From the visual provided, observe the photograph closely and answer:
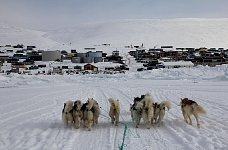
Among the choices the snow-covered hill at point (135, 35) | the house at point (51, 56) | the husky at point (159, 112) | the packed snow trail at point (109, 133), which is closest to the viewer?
the packed snow trail at point (109, 133)

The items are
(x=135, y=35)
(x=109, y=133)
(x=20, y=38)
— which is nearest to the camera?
(x=109, y=133)

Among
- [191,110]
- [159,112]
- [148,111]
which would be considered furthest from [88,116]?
[191,110]

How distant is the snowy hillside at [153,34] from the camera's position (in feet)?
506

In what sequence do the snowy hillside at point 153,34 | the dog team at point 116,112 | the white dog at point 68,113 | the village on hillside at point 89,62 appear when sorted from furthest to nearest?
the snowy hillside at point 153,34 → the village on hillside at point 89,62 → the white dog at point 68,113 → the dog team at point 116,112

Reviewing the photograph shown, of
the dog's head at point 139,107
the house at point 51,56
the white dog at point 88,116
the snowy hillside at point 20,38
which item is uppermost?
A: the snowy hillside at point 20,38

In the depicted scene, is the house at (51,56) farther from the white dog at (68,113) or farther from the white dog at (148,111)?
the white dog at (148,111)

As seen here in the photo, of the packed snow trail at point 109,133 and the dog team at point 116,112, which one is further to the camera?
the dog team at point 116,112

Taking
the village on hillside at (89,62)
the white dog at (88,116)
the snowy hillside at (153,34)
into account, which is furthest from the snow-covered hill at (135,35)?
the white dog at (88,116)

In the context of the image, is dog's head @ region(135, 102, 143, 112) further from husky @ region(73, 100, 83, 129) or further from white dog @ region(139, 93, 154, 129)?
husky @ region(73, 100, 83, 129)

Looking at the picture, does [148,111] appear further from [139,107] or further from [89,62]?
[89,62]

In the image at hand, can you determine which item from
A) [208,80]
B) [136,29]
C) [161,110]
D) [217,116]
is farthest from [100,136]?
[136,29]

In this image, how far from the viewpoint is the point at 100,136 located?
31.1 feet

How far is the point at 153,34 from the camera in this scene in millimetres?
171375

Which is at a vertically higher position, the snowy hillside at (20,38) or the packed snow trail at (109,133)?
the snowy hillside at (20,38)
